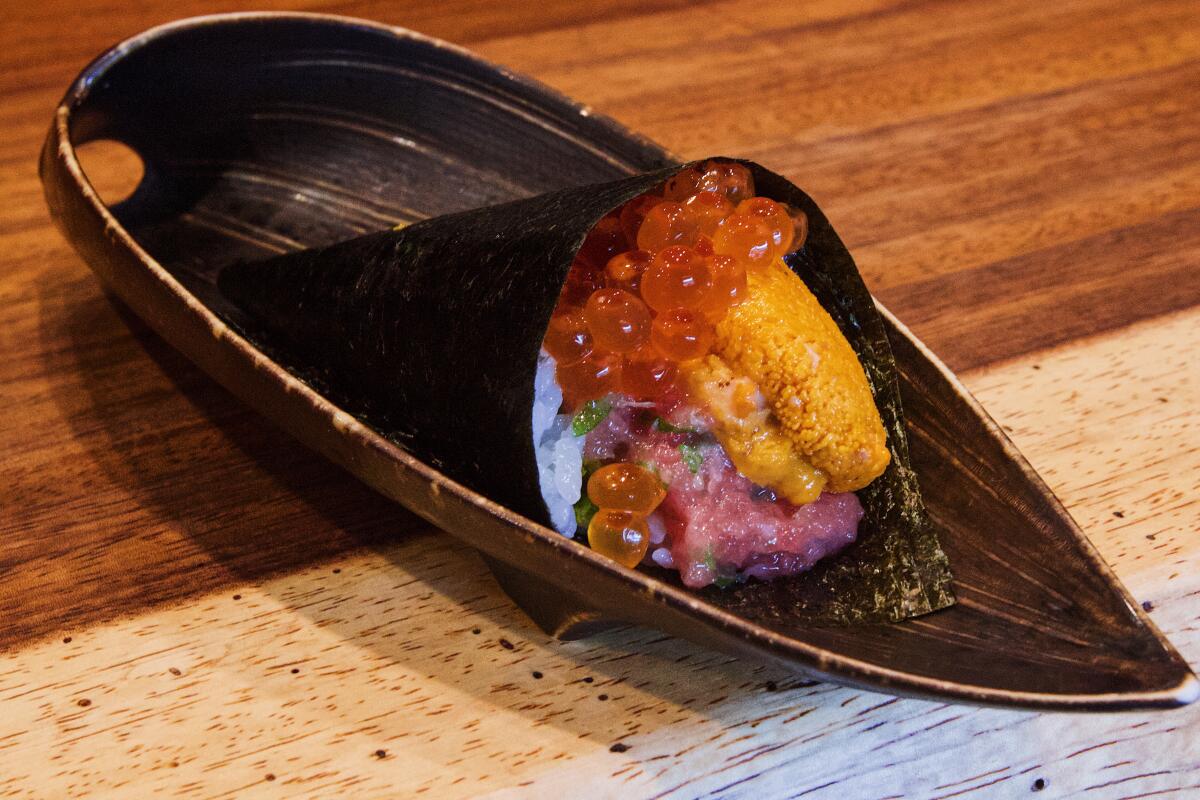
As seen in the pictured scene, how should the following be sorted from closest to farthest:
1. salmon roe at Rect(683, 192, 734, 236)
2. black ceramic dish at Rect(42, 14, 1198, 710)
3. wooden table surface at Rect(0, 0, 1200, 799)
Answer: black ceramic dish at Rect(42, 14, 1198, 710), wooden table surface at Rect(0, 0, 1200, 799), salmon roe at Rect(683, 192, 734, 236)

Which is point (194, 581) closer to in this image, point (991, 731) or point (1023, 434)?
point (991, 731)

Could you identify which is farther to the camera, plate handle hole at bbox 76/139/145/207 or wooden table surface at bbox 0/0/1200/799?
plate handle hole at bbox 76/139/145/207

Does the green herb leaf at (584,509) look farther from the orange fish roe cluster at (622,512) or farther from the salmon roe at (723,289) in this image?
the salmon roe at (723,289)

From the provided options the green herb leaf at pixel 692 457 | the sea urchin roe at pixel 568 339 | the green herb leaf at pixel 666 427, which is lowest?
the green herb leaf at pixel 692 457

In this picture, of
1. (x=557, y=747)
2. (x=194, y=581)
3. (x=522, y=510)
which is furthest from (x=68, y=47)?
(x=557, y=747)

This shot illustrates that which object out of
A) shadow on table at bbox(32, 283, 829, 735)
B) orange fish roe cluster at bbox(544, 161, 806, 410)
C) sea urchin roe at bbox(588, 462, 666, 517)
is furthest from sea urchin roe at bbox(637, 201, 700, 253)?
shadow on table at bbox(32, 283, 829, 735)

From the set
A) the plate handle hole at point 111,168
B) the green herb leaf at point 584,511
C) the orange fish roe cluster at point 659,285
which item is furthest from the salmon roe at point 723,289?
the plate handle hole at point 111,168

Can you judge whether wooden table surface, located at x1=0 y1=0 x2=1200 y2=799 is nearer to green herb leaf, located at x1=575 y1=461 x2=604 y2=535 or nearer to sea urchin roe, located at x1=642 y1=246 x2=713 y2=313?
green herb leaf, located at x1=575 y1=461 x2=604 y2=535
